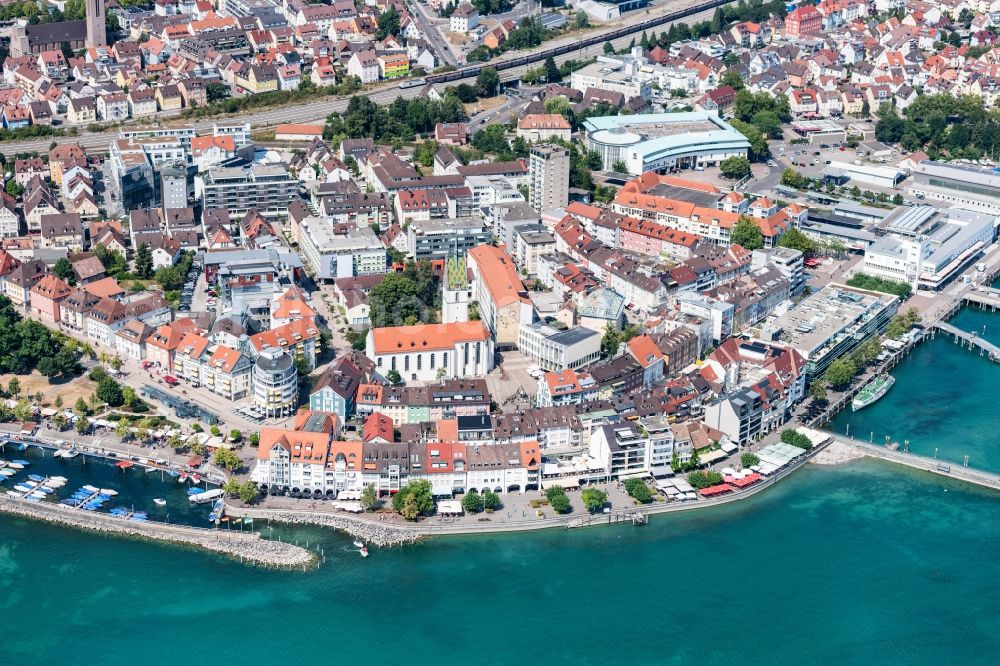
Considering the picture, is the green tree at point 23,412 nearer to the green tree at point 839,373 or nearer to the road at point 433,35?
the green tree at point 839,373

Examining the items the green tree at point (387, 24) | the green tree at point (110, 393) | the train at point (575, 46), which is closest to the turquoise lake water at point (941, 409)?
the green tree at point (110, 393)

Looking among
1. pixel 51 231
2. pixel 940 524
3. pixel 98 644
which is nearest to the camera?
pixel 98 644

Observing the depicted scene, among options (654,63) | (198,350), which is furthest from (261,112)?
(198,350)

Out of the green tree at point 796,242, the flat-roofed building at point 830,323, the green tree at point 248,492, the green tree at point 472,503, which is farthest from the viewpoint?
the green tree at point 796,242

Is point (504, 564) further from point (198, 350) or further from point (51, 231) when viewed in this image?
point (51, 231)

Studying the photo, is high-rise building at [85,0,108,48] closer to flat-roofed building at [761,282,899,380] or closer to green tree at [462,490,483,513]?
A: flat-roofed building at [761,282,899,380]

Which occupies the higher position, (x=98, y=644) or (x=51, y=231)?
(x=51, y=231)
